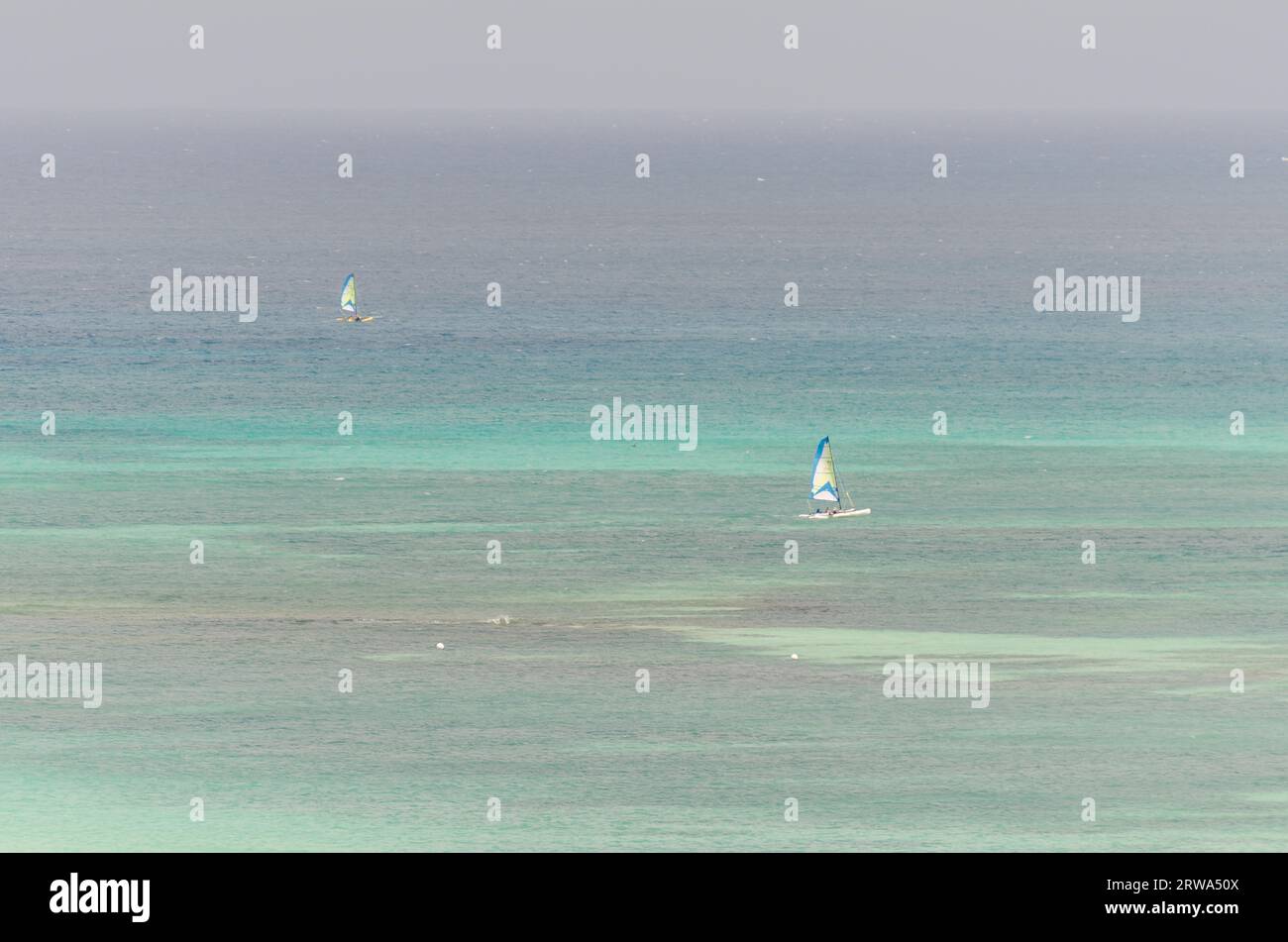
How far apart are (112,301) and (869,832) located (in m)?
136

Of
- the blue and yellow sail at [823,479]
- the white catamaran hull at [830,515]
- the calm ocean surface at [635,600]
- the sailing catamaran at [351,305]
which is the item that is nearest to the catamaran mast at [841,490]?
the blue and yellow sail at [823,479]

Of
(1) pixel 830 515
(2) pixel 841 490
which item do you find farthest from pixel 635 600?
(2) pixel 841 490

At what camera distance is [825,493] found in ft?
306

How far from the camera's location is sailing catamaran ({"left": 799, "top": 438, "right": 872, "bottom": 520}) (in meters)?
91.9

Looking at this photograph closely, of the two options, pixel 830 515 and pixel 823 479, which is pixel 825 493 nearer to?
pixel 823 479

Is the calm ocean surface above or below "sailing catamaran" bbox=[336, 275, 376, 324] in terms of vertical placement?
below

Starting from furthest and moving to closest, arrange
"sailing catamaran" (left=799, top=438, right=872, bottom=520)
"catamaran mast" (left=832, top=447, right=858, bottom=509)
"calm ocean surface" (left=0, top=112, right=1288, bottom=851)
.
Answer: "catamaran mast" (left=832, top=447, right=858, bottom=509) → "sailing catamaran" (left=799, top=438, right=872, bottom=520) → "calm ocean surface" (left=0, top=112, right=1288, bottom=851)

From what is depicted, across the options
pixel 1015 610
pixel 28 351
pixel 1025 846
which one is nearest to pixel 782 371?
pixel 28 351

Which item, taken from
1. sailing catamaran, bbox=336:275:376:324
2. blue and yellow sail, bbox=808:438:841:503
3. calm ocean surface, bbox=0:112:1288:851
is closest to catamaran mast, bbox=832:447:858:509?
blue and yellow sail, bbox=808:438:841:503

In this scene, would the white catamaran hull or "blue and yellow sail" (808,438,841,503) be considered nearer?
"blue and yellow sail" (808,438,841,503)

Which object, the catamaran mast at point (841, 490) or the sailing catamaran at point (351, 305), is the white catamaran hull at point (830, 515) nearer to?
the catamaran mast at point (841, 490)

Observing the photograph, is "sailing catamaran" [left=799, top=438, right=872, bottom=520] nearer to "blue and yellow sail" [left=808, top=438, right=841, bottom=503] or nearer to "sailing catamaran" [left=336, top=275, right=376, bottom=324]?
"blue and yellow sail" [left=808, top=438, right=841, bottom=503]

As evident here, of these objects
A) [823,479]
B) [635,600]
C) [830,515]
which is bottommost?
[635,600]

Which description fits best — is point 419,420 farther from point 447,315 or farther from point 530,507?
point 447,315
